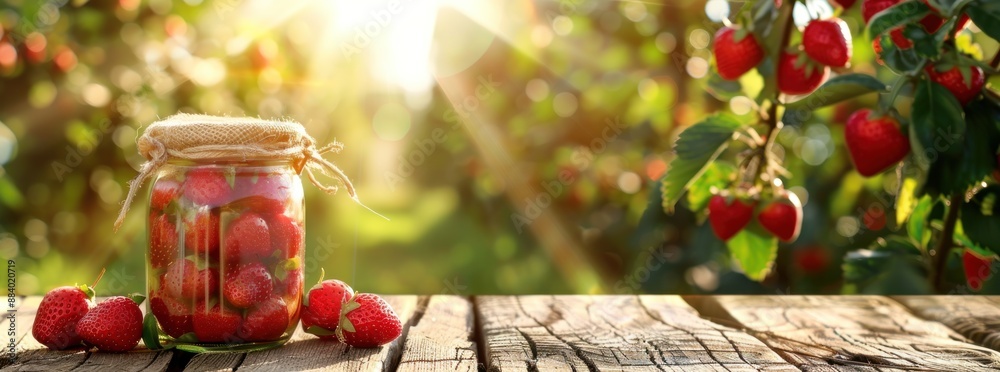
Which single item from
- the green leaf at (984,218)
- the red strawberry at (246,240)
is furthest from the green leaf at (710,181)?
the red strawberry at (246,240)

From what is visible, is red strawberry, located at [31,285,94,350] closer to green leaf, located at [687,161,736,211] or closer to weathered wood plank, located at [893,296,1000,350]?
green leaf, located at [687,161,736,211]

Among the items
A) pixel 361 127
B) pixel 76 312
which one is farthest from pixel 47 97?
pixel 76 312

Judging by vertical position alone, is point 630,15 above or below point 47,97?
above

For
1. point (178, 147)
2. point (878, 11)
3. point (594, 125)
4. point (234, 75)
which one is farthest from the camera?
point (594, 125)

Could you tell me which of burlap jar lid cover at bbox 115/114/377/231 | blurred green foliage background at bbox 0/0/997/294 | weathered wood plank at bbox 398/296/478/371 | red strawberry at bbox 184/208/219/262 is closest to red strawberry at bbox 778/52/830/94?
weathered wood plank at bbox 398/296/478/371

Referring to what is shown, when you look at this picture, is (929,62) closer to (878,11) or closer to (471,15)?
(878,11)

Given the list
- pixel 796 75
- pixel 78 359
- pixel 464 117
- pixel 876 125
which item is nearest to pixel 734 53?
pixel 796 75

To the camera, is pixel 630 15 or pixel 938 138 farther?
pixel 630 15

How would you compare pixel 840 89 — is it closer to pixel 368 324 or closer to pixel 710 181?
pixel 710 181
